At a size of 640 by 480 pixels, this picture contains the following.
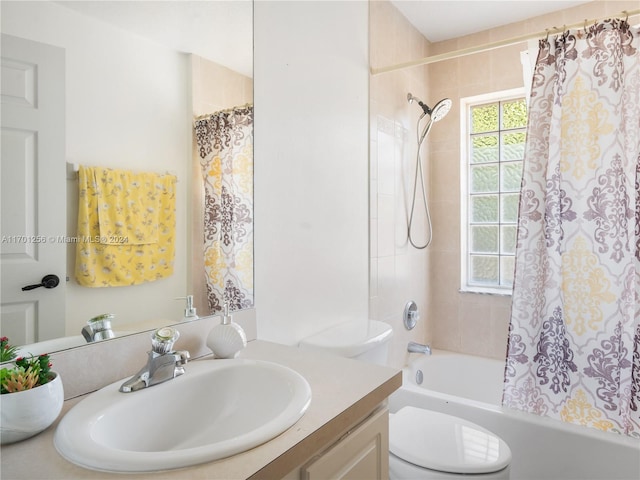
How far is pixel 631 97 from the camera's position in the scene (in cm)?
164

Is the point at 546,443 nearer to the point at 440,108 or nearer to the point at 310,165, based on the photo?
the point at 310,165

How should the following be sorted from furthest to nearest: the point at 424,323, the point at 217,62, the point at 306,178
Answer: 1. the point at 424,323
2. the point at 306,178
3. the point at 217,62

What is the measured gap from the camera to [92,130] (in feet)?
3.03

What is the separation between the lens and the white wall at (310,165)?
1.47 m

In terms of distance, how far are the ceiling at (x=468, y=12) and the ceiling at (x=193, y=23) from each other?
1469mm

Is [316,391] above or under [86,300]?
under

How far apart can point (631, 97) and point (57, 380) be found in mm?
2098

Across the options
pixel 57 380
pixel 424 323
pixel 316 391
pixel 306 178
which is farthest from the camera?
pixel 424 323

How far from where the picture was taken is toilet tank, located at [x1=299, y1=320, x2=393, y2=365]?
1.58 metres

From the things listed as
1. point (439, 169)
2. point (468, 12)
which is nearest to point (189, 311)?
point (439, 169)

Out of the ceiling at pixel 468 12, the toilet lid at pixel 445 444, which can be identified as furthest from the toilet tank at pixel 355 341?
the ceiling at pixel 468 12

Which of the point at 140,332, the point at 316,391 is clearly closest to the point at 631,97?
the point at 316,391

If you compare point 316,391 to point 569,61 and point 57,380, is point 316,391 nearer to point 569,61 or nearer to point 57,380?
Answer: point 57,380

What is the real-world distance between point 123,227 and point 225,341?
0.38 metres
